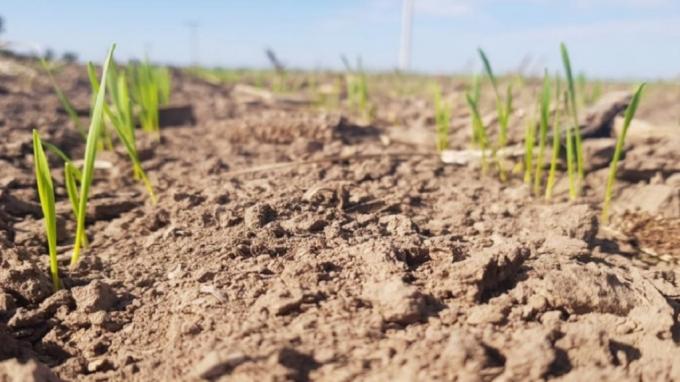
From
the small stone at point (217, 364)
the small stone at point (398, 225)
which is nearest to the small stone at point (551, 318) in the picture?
the small stone at point (398, 225)

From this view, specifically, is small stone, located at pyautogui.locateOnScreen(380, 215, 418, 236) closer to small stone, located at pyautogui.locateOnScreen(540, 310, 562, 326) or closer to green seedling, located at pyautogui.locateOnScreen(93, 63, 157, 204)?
small stone, located at pyautogui.locateOnScreen(540, 310, 562, 326)

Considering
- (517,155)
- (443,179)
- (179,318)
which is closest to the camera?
(179,318)

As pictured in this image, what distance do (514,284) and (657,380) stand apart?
245 millimetres

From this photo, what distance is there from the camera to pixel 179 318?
32.8 inches

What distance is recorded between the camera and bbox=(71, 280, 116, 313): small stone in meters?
0.90

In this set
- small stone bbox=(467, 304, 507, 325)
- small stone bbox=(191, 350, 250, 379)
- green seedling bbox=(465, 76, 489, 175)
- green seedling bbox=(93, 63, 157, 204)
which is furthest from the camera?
green seedling bbox=(465, 76, 489, 175)

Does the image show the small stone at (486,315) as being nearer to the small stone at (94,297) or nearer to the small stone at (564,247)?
the small stone at (564,247)

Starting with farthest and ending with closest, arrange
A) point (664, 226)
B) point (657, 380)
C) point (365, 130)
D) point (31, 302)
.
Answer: point (365, 130) < point (664, 226) < point (31, 302) < point (657, 380)

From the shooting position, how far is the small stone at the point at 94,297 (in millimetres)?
901

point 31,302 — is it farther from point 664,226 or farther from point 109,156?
point 664,226

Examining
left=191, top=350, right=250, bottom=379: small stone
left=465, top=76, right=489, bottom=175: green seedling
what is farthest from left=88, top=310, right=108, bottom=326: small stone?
left=465, top=76, right=489, bottom=175: green seedling

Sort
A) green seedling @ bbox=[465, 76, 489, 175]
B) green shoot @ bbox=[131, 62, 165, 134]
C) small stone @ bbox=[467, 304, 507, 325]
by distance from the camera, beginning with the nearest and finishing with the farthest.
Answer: small stone @ bbox=[467, 304, 507, 325], green seedling @ bbox=[465, 76, 489, 175], green shoot @ bbox=[131, 62, 165, 134]

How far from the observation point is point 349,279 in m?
0.88

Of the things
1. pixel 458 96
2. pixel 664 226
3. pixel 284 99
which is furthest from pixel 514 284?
pixel 284 99
